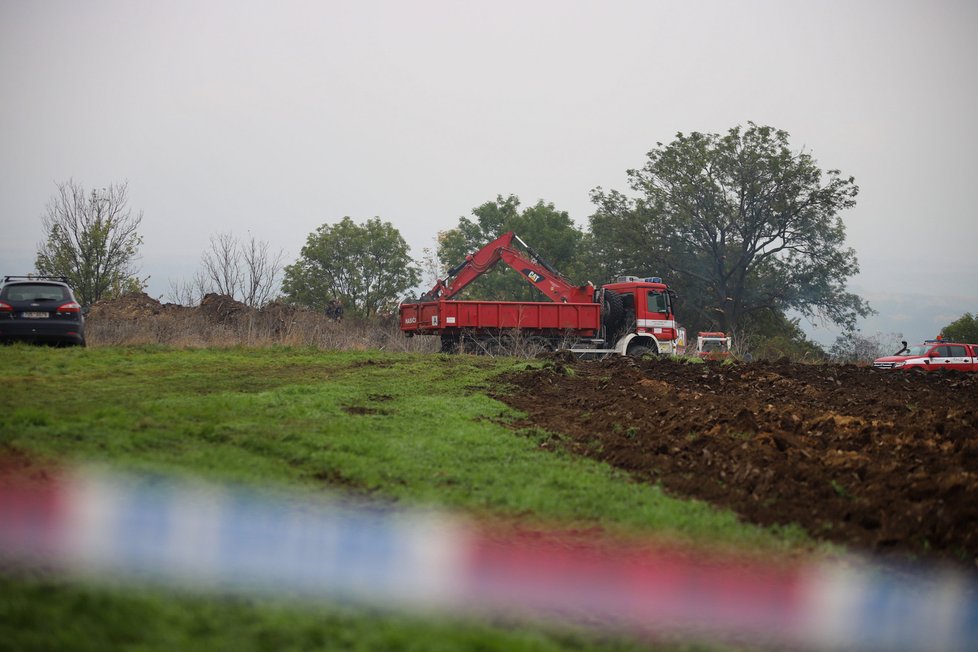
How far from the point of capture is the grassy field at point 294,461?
3531mm

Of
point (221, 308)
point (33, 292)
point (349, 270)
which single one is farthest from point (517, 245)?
point (33, 292)

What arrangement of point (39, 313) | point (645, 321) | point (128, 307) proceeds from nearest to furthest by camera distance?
point (39, 313), point (645, 321), point (128, 307)

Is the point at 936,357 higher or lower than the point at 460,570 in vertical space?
higher

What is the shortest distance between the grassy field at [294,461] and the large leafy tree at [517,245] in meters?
36.5

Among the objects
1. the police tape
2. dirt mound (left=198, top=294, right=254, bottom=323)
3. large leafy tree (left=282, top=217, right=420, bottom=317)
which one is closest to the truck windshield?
dirt mound (left=198, top=294, right=254, bottom=323)

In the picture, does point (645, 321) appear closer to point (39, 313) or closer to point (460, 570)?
point (39, 313)

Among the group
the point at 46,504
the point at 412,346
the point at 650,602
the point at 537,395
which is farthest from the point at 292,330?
the point at 650,602

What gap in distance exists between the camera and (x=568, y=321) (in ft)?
85.3

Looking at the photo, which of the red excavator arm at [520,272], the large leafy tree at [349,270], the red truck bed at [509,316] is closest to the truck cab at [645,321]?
the red truck bed at [509,316]

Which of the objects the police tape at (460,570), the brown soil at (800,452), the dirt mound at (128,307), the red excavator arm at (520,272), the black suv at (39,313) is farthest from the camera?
the dirt mound at (128,307)

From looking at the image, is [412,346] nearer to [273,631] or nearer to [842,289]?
[273,631]

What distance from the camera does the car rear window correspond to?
56.7 ft

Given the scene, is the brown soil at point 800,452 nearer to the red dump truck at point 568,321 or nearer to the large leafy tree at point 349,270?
the red dump truck at point 568,321

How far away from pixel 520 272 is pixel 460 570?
970 inches
